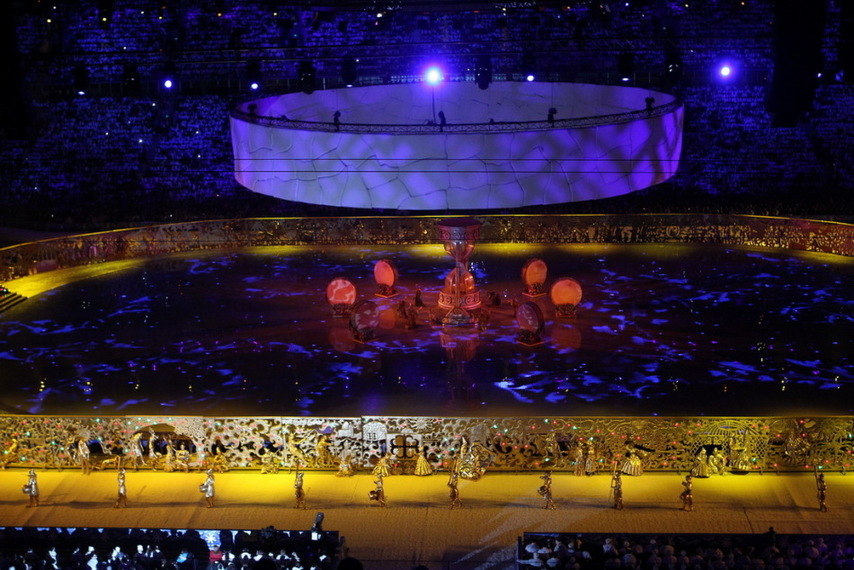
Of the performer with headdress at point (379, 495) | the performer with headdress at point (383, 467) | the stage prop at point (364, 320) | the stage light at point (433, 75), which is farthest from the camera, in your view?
the stage light at point (433, 75)

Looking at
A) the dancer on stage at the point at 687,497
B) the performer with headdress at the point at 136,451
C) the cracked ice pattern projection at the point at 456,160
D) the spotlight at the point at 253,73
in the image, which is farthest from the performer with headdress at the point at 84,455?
the spotlight at the point at 253,73

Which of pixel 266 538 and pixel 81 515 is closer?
pixel 266 538

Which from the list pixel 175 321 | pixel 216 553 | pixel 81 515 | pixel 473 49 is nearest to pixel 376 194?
pixel 175 321

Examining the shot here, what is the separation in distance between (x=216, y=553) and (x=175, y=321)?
9.40 m

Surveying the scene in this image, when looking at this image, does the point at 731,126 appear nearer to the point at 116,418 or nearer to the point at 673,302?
the point at 673,302

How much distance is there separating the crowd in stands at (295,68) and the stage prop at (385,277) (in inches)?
386

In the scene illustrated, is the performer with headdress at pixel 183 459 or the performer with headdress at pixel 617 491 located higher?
the performer with headdress at pixel 183 459

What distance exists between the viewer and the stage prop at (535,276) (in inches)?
824

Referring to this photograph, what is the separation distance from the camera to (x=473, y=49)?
33.0 meters

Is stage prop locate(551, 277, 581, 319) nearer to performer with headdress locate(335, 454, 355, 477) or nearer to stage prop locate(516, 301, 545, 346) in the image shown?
stage prop locate(516, 301, 545, 346)

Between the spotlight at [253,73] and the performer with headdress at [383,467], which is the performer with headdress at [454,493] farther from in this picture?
the spotlight at [253,73]

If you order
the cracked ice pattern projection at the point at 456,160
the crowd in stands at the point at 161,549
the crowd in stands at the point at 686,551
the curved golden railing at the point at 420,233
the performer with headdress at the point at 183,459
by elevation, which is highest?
the cracked ice pattern projection at the point at 456,160

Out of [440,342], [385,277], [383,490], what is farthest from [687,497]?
[385,277]

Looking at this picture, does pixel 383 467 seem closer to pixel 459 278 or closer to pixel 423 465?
pixel 423 465
